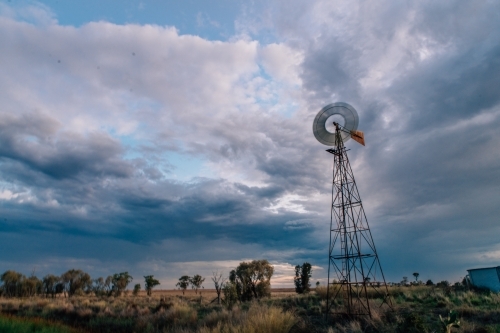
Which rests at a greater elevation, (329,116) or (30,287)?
(329,116)

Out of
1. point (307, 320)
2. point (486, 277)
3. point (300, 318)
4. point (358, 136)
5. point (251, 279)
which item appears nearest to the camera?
point (300, 318)

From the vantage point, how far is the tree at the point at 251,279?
42.6 metres

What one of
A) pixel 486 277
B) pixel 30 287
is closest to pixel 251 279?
pixel 486 277

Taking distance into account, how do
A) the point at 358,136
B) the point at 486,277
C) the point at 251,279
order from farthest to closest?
the point at 251,279, the point at 486,277, the point at 358,136

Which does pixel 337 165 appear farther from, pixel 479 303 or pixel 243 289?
pixel 243 289

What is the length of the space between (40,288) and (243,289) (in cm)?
4203

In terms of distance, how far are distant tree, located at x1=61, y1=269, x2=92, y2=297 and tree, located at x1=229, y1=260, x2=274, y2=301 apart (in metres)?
33.1

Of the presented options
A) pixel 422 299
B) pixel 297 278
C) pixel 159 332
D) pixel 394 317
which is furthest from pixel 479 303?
pixel 297 278

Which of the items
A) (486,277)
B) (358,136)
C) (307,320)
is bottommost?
(307,320)

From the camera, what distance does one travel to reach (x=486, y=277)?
1204 inches

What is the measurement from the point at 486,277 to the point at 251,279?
2581 centimetres

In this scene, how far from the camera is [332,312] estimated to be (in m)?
17.9

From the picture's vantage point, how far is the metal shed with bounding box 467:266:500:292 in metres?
29.4

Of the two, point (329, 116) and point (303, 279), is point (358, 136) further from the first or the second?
point (303, 279)
